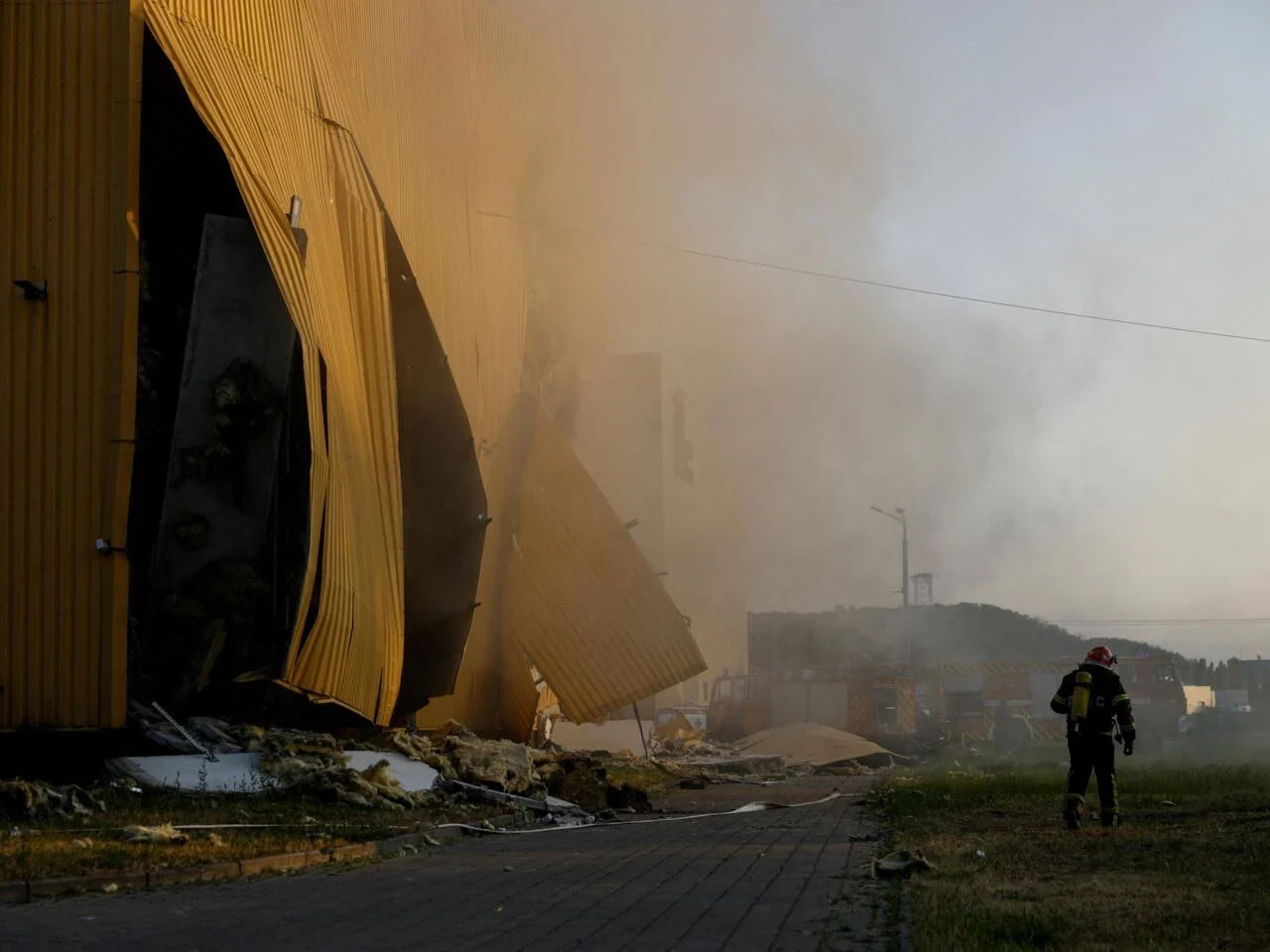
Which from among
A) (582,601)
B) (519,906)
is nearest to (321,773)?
(519,906)

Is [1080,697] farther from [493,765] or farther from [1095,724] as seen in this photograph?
[493,765]

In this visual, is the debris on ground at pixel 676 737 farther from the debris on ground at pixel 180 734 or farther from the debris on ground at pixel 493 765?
the debris on ground at pixel 180 734

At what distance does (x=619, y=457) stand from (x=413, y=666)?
1085 inches

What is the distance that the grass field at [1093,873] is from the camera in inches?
236

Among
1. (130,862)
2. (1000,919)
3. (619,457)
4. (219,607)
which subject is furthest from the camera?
(619,457)

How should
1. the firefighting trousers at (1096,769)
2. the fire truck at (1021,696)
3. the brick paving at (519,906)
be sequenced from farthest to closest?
the fire truck at (1021,696), the firefighting trousers at (1096,769), the brick paving at (519,906)

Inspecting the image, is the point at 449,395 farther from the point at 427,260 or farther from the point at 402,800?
the point at 402,800

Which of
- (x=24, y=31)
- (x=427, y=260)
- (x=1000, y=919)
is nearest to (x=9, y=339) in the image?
(x=24, y=31)

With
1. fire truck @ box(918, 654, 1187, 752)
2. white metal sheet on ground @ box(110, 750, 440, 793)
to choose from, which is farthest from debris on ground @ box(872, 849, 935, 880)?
fire truck @ box(918, 654, 1187, 752)

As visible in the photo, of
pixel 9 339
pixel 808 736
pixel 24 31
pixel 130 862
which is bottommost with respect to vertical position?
pixel 808 736

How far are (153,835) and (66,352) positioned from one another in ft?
18.4

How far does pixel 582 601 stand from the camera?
80.7ft

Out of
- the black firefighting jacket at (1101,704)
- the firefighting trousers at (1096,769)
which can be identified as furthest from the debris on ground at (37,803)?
the black firefighting jacket at (1101,704)

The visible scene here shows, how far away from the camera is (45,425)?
1325cm
